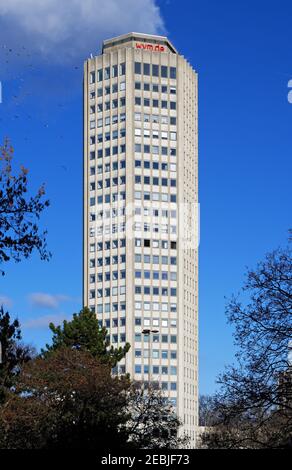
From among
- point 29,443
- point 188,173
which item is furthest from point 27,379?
point 188,173

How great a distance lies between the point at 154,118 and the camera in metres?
172

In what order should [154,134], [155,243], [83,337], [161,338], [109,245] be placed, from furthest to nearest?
1. [154,134]
2. [155,243]
3. [109,245]
4. [161,338]
5. [83,337]

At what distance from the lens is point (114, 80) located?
17150 centimetres

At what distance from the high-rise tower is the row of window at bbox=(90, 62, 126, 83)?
0.67 feet

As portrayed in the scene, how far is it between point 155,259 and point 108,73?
39451 mm

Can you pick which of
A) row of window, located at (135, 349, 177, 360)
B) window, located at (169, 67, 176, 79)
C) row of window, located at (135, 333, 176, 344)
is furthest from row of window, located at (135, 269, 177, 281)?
window, located at (169, 67, 176, 79)

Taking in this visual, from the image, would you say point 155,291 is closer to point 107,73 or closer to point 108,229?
point 108,229

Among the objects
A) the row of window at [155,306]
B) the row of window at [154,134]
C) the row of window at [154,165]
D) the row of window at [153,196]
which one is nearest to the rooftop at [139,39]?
the row of window at [154,134]

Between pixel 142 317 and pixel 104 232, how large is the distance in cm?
1845

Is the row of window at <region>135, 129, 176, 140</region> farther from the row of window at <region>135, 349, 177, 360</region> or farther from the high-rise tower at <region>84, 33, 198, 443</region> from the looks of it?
the row of window at <region>135, 349, 177, 360</region>

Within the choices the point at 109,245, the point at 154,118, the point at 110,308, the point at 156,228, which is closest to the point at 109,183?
the point at 109,245

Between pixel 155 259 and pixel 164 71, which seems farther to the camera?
pixel 164 71

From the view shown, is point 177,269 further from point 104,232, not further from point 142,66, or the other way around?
point 142,66

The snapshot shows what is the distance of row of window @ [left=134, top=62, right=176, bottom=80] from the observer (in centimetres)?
17125
